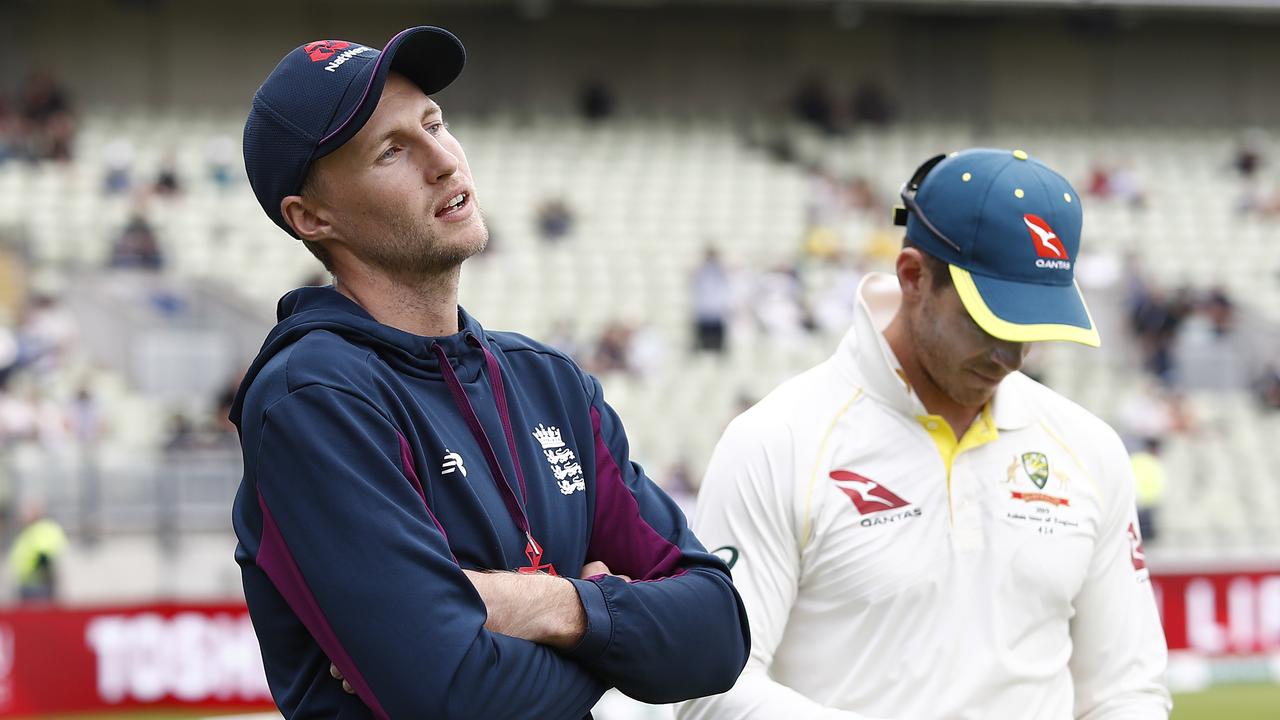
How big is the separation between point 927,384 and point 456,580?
1.27 m

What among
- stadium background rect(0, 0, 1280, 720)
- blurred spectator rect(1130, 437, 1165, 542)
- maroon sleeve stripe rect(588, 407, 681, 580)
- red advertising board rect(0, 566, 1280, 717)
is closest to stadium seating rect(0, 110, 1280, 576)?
stadium background rect(0, 0, 1280, 720)

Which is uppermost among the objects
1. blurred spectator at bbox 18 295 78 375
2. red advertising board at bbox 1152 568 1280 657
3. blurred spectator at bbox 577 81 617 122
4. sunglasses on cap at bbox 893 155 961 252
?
sunglasses on cap at bbox 893 155 961 252

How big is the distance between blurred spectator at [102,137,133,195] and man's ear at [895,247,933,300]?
1647 centimetres

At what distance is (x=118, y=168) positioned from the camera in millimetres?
18297

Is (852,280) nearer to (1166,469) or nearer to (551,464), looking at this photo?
(1166,469)

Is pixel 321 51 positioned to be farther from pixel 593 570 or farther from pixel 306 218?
pixel 593 570

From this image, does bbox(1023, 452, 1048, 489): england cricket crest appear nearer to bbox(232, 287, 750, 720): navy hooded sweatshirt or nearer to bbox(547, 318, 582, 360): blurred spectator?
bbox(232, 287, 750, 720): navy hooded sweatshirt

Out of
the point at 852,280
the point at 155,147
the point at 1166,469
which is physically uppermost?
the point at 155,147

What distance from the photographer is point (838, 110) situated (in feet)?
78.7

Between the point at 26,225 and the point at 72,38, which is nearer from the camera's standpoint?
the point at 26,225

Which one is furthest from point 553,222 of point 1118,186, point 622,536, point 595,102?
point 622,536

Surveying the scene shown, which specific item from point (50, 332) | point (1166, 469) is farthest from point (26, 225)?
point (1166, 469)

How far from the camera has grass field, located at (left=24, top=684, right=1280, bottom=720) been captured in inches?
384

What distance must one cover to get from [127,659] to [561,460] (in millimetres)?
8698
